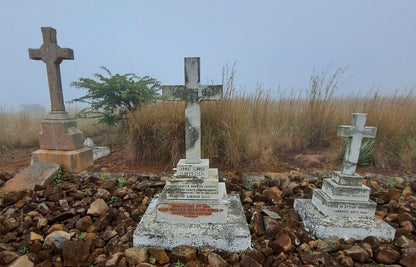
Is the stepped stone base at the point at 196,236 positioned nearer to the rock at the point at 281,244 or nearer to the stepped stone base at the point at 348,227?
the rock at the point at 281,244

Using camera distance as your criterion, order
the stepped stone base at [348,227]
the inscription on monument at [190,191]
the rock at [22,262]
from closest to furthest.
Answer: the rock at [22,262] < the stepped stone base at [348,227] < the inscription on monument at [190,191]

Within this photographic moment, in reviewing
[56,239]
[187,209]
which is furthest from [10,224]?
[187,209]

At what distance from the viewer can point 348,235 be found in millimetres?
1875

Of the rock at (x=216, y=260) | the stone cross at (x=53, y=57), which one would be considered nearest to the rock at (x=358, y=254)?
the rock at (x=216, y=260)

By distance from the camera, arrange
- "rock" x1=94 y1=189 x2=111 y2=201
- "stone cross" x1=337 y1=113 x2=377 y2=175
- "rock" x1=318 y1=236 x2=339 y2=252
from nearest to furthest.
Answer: "rock" x1=318 y1=236 x2=339 y2=252
"stone cross" x1=337 y1=113 x2=377 y2=175
"rock" x1=94 y1=189 x2=111 y2=201

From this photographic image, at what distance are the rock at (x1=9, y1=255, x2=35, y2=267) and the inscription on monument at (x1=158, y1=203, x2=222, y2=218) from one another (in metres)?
0.95

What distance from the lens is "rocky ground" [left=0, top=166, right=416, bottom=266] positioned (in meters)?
1.60

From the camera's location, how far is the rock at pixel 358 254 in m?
1.62

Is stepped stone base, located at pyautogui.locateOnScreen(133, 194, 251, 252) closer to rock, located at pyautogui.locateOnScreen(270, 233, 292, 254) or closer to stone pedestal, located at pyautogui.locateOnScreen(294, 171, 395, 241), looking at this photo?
rock, located at pyautogui.locateOnScreen(270, 233, 292, 254)

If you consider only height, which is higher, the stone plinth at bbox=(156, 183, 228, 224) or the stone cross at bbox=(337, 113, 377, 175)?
the stone cross at bbox=(337, 113, 377, 175)

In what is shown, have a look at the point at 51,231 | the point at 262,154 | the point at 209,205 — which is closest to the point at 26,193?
the point at 51,231

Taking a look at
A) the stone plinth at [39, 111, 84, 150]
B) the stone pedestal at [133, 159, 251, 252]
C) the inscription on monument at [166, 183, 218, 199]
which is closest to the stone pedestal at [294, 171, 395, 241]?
the stone pedestal at [133, 159, 251, 252]

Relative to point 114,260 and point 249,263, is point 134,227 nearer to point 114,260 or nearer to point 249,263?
point 114,260

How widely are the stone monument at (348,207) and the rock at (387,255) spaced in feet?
0.71
